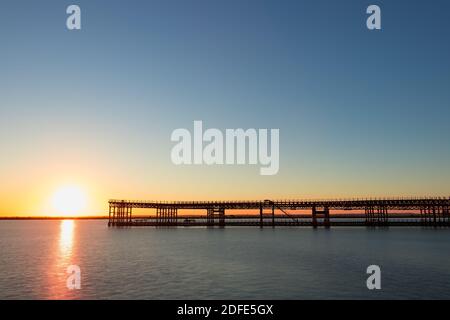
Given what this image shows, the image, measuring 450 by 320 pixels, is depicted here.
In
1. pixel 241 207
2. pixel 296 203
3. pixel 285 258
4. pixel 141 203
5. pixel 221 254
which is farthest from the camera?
pixel 141 203

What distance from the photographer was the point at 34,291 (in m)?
27.6

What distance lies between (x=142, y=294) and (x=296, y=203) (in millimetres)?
81188
